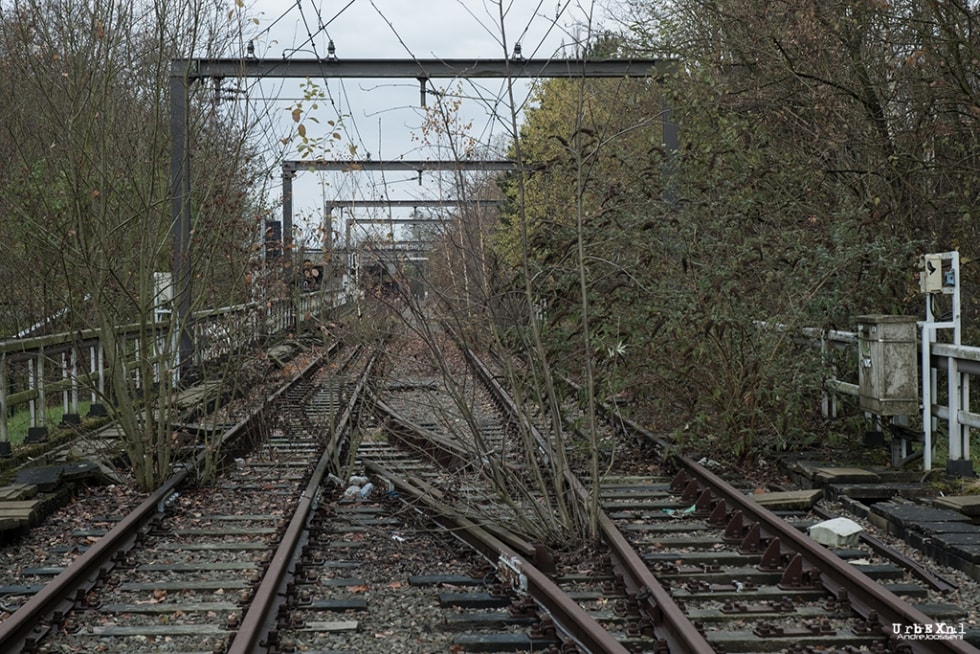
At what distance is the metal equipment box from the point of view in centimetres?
897

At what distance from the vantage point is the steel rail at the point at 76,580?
5102mm

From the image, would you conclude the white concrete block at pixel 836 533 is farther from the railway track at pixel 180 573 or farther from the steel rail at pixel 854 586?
the railway track at pixel 180 573

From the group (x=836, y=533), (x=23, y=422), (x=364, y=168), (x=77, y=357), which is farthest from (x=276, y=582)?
(x=364, y=168)

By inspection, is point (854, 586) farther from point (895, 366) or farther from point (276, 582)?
point (895, 366)

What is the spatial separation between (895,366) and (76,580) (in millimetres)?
6806

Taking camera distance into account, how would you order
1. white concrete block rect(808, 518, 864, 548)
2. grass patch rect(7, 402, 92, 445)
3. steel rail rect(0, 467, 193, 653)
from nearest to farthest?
1. steel rail rect(0, 467, 193, 653)
2. white concrete block rect(808, 518, 864, 548)
3. grass patch rect(7, 402, 92, 445)

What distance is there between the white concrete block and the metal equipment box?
2.28 metres

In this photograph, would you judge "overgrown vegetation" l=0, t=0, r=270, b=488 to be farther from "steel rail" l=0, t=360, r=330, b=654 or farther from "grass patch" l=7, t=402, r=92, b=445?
"grass patch" l=7, t=402, r=92, b=445

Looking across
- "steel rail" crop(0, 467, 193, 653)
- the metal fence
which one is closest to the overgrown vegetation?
the metal fence

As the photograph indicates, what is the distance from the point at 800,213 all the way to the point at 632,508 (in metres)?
6.65

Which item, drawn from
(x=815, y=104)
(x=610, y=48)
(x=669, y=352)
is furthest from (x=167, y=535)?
(x=610, y=48)

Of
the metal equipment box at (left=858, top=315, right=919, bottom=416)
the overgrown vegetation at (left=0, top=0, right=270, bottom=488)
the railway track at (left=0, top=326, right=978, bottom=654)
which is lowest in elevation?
the railway track at (left=0, top=326, right=978, bottom=654)

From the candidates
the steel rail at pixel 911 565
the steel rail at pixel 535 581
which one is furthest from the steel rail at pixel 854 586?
the steel rail at pixel 535 581

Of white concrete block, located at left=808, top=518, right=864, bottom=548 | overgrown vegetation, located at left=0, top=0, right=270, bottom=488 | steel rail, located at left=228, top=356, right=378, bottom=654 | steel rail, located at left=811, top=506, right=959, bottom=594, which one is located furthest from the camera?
overgrown vegetation, located at left=0, top=0, right=270, bottom=488
